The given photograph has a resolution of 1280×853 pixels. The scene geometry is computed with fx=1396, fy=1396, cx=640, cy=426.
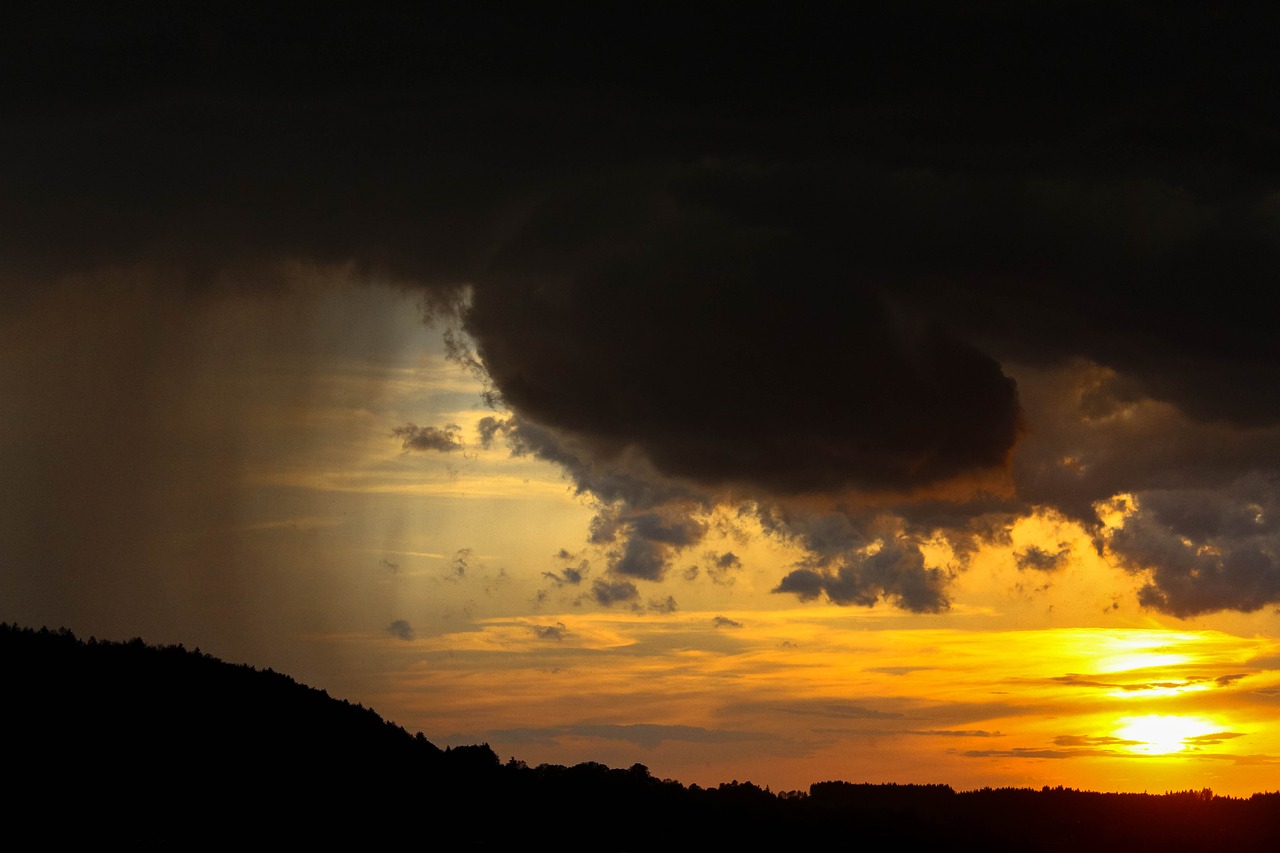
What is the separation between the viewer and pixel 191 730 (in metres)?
146

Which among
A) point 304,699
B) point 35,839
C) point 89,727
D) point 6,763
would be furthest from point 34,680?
point 304,699

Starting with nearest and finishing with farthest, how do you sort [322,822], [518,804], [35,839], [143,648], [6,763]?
[35,839], [6,763], [322,822], [143,648], [518,804]

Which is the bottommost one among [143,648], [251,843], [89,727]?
[251,843]

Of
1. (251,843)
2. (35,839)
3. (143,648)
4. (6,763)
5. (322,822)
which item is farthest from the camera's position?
(143,648)

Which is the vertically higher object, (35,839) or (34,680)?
(34,680)

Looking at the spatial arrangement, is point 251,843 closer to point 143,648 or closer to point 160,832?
point 160,832

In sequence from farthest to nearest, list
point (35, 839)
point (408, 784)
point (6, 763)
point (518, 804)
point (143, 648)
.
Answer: point (518, 804) → point (408, 784) → point (143, 648) → point (6, 763) → point (35, 839)

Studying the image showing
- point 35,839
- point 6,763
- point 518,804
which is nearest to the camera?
point 35,839

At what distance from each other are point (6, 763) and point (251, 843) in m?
23.6

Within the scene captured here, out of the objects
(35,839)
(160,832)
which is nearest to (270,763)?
(160,832)

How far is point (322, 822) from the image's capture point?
146 meters

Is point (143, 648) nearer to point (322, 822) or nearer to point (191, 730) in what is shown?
point (191, 730)

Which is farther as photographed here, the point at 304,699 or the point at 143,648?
the point at 304,699

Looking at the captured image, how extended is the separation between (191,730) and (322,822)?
16764 millimetres
